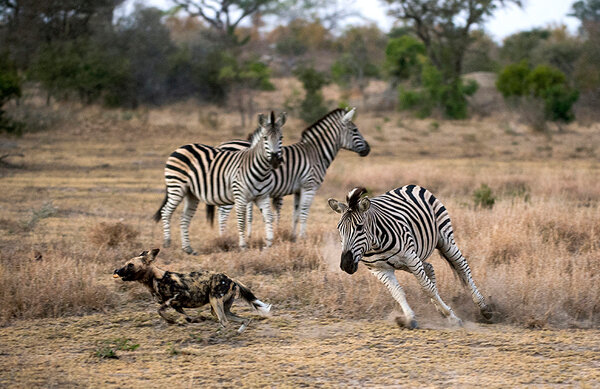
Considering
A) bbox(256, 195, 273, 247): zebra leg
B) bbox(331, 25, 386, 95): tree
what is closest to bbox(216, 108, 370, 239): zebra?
bbox(256, 195, 273, 247): zebra leg

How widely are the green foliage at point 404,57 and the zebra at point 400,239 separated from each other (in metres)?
28.7

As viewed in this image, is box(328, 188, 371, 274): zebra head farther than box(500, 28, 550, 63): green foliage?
No

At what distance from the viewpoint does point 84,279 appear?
21.1ft

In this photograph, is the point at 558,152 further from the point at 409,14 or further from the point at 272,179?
the point at 409,14

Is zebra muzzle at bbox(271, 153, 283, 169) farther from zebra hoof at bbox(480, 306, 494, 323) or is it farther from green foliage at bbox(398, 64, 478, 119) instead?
green foliage at bbox(398, 64, 478, 119)

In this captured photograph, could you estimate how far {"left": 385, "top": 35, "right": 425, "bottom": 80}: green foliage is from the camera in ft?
111

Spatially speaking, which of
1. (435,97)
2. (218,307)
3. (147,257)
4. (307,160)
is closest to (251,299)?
(218,307)

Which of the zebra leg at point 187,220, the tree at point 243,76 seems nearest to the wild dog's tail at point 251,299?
the zebra leg at point 187,220

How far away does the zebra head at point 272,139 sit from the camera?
27.2 ft

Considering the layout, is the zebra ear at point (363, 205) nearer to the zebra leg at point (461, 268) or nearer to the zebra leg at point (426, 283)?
the zebra leg at point (426, 283)

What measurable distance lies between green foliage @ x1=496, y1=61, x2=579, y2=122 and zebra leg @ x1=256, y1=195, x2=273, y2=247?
17926mm

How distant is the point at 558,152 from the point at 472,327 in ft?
50.2

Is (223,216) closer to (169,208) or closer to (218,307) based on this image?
(169,208)

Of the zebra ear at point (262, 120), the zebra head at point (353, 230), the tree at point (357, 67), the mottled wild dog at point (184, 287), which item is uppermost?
the tree at point (357, 67)
